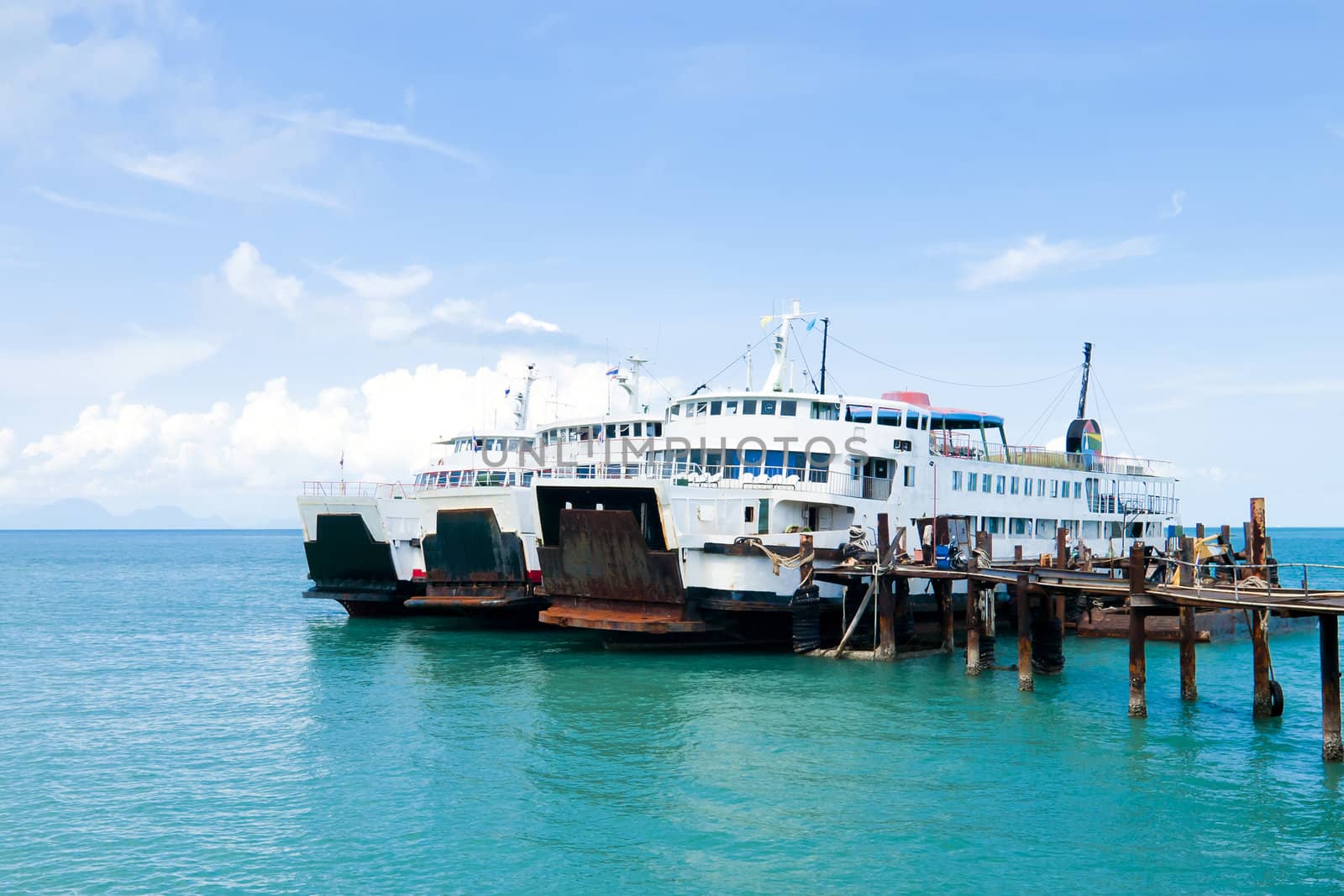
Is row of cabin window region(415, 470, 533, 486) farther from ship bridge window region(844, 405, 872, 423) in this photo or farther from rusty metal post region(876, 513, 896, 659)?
rusty metal post region(876, 513, 896, 659)

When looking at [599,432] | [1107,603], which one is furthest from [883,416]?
[599,432]

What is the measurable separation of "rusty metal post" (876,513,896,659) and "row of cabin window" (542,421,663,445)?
14546mm

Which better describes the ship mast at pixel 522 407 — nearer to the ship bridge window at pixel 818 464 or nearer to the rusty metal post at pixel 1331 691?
the ship bridge window at pixel 818 464

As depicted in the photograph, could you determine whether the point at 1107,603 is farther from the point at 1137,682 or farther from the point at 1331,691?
the point at 1331,691

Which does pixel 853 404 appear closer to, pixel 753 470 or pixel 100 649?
pixel 753 470

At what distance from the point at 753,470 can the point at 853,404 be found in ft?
13.8

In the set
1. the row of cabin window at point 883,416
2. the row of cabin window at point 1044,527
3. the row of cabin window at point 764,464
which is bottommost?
the row of cabin window at point 1044,527

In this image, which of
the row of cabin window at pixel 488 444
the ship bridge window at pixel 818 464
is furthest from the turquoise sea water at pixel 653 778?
the row of cabin window at pixel 488 444

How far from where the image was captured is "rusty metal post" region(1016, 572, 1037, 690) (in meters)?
25.8

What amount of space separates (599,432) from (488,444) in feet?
21.4

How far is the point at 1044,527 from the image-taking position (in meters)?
43.5

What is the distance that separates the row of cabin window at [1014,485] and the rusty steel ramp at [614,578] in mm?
12883

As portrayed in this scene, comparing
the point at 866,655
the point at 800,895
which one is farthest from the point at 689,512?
the point at 800,895

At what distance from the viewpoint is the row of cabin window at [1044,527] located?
39812 millimetres
